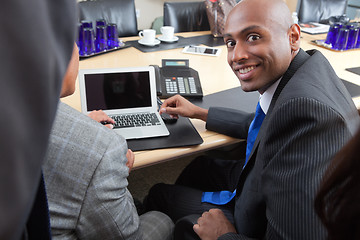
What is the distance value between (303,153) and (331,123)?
0.29 ft

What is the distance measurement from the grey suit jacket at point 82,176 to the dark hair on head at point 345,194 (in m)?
0.50

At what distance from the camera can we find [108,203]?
0.85 metres

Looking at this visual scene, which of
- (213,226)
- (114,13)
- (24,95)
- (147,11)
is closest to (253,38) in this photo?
(213,226)

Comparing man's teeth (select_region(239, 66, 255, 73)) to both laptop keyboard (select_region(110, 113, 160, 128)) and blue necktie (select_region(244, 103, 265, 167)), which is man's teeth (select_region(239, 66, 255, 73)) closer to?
blue necktie (select_region(244, 103, 265, 167))

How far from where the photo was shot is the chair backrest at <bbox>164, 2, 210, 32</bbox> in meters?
2.80

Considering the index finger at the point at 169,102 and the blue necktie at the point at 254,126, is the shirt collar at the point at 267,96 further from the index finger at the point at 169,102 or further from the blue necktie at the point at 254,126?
the index finger at the point at 169,102

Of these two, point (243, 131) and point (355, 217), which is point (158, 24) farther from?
point (355, 217)

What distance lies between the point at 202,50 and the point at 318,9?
1762mm

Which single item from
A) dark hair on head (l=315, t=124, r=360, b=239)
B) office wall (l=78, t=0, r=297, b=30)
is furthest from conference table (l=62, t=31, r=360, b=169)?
office wall (l=78, t=0, r=297, b=30)

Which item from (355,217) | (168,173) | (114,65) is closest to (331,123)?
(355,217)

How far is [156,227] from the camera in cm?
116

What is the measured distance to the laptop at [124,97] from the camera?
127 centimetres

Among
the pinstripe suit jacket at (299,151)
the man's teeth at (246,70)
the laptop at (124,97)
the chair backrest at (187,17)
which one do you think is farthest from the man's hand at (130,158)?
the chair backrest at (187,17)

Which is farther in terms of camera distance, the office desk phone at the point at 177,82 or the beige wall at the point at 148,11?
the beige wall at the point at 148,11
